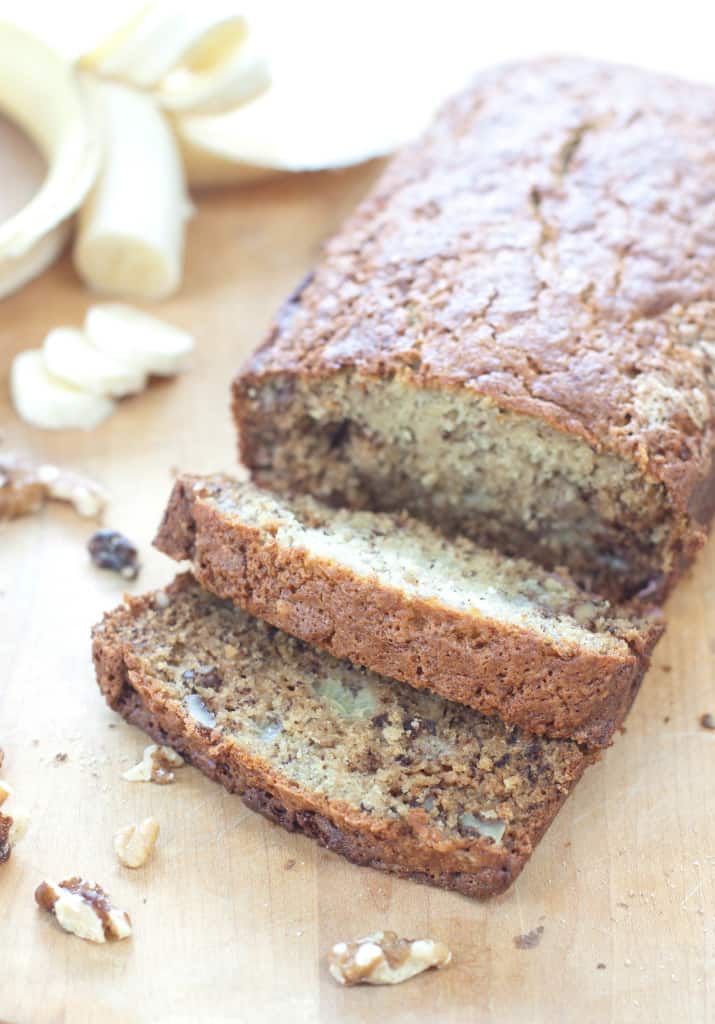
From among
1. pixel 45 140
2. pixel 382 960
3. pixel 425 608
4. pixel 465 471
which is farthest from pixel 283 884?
pixel 45 140

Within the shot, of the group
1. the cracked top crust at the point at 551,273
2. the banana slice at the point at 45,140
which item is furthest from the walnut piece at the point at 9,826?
the banana slice at the point at 45,140

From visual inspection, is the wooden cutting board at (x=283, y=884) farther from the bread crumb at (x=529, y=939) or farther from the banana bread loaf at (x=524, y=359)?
the banana bread loaf at (x=524, y=359)

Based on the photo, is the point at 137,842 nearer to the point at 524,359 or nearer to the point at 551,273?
the point at 524,359

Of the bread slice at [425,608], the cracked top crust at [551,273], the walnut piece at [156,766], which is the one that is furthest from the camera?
the cracked top crust at [551,273]

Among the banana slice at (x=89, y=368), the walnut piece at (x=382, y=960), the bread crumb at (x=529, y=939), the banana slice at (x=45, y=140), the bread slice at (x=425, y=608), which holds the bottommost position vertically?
the bread crumb at (x=529, y=939)

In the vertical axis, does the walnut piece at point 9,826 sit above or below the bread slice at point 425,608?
below

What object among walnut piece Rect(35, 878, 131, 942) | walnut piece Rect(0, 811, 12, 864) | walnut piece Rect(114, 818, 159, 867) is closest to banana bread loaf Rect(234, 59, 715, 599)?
walnut piece Rect(114, 818, 159, 867)

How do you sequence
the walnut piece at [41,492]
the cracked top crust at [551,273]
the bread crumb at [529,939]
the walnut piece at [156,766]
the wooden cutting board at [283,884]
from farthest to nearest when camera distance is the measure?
the walnut piece at [41,492], the cracked top crust at [551,273], the walnut piece at [156,766], the bread crumb at [529,939], the wooden cutting board at [283,884]

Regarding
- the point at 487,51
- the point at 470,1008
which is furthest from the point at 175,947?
the point at 487,51

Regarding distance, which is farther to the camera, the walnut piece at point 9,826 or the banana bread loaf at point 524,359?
the banana bread loaf at point 524,359

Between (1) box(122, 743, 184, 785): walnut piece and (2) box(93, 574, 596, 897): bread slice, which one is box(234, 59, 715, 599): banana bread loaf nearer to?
(2) box(93, 574, 596, 897): bread slice
